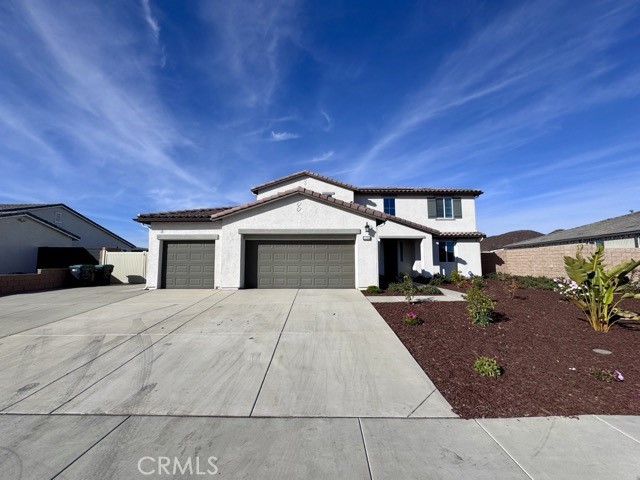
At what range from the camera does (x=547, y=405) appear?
350cm

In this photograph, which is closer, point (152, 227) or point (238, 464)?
point (238, 464)

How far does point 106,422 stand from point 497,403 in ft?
15.3

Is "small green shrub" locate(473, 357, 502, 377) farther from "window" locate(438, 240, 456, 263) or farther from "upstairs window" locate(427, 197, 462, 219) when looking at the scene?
"upstairs window" locate(427, 197, 462, 219)

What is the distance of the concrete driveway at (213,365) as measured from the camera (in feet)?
11.7

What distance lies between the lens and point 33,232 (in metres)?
18.6

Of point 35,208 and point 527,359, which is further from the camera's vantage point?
point 35,208

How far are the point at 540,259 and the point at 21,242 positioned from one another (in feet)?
99.2

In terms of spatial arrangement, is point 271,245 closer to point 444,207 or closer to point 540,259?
point 444,207

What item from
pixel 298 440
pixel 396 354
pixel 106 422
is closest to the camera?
pixel 298 440

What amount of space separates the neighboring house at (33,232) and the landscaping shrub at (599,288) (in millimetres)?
26340

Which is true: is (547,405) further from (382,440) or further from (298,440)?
(298,440)

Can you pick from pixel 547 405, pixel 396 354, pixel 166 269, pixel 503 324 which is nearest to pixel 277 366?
pixel 396 354

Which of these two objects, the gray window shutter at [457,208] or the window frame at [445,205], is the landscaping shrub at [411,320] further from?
the gray window shutter at [457,208]

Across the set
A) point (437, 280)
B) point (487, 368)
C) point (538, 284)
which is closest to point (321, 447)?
point (487, 368)
